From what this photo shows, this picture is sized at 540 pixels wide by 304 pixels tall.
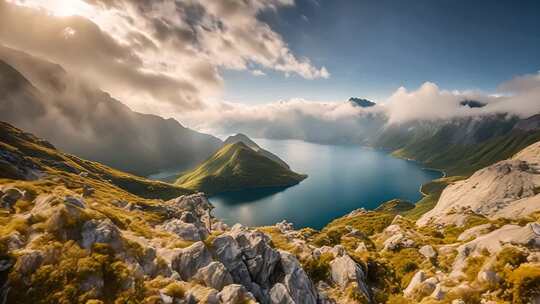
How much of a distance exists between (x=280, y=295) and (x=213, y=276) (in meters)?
10.1

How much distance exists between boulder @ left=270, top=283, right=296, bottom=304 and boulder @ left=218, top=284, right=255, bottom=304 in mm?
7661

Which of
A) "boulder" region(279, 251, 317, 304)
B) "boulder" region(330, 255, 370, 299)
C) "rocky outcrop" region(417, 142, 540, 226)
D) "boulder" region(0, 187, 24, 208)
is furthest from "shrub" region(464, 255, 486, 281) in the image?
"rocky outcrop" region(417, 142, 540, 226)

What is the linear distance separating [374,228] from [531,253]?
373 feet

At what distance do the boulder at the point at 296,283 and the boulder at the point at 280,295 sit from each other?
1902 mm

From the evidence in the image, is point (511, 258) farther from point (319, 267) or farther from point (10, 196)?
point (10, 196)

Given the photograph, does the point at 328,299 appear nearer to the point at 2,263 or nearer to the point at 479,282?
the point at 479,282

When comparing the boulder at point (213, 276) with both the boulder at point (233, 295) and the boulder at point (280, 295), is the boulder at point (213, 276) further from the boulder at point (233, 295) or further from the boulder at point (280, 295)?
the boulder at point (280, 295)

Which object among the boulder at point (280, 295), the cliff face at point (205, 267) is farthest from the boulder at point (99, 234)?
the boulder at point (280, 295)

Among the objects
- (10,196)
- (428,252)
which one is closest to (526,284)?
(428,252)

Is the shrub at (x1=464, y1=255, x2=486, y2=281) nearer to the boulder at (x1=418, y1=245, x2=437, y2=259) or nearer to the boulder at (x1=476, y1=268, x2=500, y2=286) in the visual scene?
the boulder at (x1=476, y1=268, x2=500, y2=286)

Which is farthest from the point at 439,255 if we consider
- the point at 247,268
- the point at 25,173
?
the point at 25,173

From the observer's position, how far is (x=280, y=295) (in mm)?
34812

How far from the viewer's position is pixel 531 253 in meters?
35.8

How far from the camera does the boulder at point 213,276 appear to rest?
3100 centimetres
